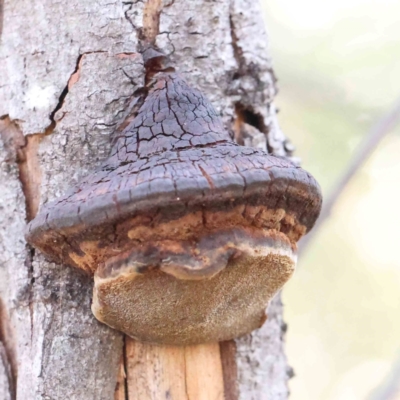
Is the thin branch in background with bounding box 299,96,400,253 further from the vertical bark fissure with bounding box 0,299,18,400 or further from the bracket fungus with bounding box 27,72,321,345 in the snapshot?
the vertical bark fissure with bounding box 0,299,18,400

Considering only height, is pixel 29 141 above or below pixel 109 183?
above

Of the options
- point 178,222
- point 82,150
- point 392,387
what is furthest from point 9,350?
point 392,387

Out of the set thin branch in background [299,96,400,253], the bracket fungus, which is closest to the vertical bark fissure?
the bracket fungus

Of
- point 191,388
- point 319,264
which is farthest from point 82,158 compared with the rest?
point 319,264

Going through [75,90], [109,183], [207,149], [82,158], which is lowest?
[109,183]

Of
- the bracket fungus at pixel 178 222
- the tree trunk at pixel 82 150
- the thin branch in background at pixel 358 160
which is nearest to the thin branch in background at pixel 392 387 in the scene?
the thin branch in background at pixel 358 160

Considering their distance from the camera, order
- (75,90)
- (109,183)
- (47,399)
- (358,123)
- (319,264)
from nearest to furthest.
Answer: (109,183), (47,399), (75,90), (358,123), (319,264)

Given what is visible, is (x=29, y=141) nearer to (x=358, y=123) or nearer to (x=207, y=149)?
(x=207, y=149)

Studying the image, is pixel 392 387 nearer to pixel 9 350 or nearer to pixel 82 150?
pixel 9 350
